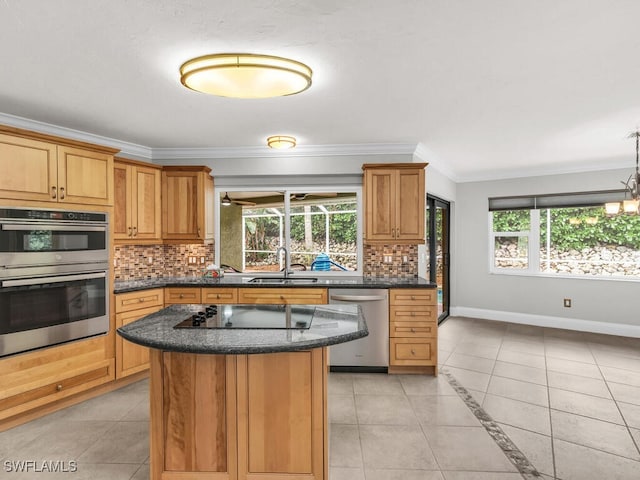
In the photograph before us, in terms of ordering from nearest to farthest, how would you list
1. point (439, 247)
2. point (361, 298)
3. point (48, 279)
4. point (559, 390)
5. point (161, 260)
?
point (48, 279)
point (559, 390)
point (361, 298)
point (161, 260)
point (439, 247)

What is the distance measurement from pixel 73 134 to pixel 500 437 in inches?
181

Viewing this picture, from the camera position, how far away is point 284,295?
3938mm

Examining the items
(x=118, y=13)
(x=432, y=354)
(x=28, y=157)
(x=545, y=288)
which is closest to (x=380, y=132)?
(x=432, y=354)

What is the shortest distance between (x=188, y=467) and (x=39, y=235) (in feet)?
7.05

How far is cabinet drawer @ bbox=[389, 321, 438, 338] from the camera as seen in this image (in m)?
3.81

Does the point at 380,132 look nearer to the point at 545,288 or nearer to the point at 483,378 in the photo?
the point at 483,378

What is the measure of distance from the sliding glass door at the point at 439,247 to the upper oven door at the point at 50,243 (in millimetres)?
4093

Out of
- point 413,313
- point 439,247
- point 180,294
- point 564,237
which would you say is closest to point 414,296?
point 413,313

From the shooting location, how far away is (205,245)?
468cm

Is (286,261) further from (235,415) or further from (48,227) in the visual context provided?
(235,415)

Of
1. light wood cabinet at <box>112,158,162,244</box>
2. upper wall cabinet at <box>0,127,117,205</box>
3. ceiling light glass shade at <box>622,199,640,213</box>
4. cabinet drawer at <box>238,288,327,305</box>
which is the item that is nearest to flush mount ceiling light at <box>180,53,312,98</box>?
upper wall cabinet at <box>0,127,117,205</box>

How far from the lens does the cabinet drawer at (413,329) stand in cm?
381

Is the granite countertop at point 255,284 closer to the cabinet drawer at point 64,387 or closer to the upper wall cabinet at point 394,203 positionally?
the upper wall cabinet at point 394,203

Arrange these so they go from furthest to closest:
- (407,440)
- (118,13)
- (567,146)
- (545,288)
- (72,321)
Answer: (545,288) → (567,146) → (72,321) → (407,440) → (118,13)
